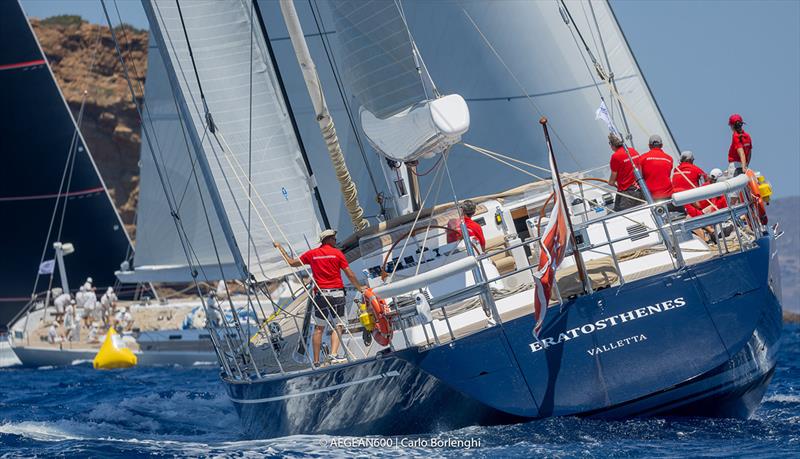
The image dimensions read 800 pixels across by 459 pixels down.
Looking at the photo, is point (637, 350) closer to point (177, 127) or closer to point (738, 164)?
point (738, 164)

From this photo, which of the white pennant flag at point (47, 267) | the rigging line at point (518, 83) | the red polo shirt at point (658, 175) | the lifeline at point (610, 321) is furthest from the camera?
the white pennant flag at point (47, 267)

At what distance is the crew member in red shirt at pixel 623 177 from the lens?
9863 mm

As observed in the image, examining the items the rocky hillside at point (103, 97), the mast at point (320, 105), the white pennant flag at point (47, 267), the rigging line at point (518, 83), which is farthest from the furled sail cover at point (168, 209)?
the rocky hillside at point (103, 97)

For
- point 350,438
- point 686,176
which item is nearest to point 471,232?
point 350,438

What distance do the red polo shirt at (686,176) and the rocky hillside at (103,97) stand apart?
35.2m

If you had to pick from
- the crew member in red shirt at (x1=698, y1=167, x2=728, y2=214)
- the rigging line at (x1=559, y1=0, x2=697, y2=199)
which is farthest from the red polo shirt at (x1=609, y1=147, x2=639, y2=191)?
the rigging line at (x1=559, y1=0, x2=697, y2=199)

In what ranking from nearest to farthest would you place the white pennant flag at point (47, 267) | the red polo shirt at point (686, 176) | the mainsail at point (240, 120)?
the red polo shirt at point (686, 176) < the mainsail at point (240, 120) < the white pennant flag at point (47, 267)

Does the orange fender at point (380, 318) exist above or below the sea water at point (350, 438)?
above

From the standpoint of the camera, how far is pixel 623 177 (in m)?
9.94

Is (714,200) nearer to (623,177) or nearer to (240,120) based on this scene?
(623,177)

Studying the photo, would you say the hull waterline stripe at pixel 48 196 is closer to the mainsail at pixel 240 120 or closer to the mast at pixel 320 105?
the mainsail at pixel 240 120

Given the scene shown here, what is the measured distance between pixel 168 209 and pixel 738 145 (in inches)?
534

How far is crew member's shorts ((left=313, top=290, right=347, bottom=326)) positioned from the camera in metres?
9.36

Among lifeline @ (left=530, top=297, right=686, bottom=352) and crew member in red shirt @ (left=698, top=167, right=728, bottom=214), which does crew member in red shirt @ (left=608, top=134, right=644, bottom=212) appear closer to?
crew member in red shirt @ (left=698, top=167, right=728, bottom=214)
